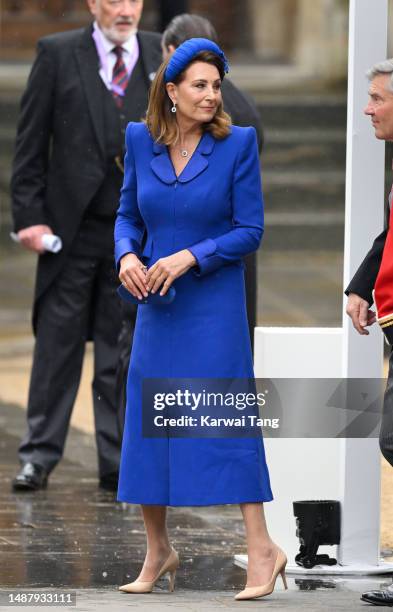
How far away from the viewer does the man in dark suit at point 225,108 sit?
26.6ft

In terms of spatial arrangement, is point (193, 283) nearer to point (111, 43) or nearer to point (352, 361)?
point (352, 361)

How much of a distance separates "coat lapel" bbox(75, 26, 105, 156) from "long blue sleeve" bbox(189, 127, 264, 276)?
246 centimetres

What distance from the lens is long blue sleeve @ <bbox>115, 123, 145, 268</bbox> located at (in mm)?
6520

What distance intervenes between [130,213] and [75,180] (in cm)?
233

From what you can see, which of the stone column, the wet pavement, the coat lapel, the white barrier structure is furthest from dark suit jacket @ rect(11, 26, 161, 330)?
the stone column

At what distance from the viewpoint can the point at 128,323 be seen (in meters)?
8.38

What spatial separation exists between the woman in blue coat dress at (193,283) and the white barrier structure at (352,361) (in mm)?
561

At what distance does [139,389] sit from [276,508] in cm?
104

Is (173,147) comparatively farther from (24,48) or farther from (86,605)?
(24,48)

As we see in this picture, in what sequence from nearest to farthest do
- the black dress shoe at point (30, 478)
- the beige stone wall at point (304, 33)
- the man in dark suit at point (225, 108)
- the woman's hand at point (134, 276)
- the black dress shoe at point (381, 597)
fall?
the black dress shoe at point (381, 597) → the woman's hand at point (134, 276) → the man in dark suit at point (225, 108) → the black dress shoe at point (30, 478) → the beige stone wall at point (304, 33)

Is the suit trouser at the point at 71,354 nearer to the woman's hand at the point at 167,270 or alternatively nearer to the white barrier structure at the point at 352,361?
the white barrier structure at the point at 352,361

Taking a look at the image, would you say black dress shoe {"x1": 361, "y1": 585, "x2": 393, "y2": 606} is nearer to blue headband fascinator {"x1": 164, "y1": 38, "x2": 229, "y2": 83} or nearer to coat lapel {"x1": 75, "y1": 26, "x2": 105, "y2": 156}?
blue headband fascinator {"x1": 164, "y1": 38, "x2": 229, "y2": 83}

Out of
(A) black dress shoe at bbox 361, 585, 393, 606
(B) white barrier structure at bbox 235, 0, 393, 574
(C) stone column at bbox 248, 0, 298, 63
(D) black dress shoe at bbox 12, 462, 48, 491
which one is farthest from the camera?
(C) stone column at bbox 248, 0, 298, 63

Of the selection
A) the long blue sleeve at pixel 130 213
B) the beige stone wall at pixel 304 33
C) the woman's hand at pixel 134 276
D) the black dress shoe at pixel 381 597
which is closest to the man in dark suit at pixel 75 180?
the long blue sleeve at pixel 130 213
